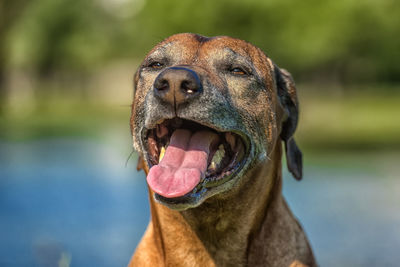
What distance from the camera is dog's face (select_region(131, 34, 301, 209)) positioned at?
11.4ft

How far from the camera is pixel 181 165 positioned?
11.9 ft

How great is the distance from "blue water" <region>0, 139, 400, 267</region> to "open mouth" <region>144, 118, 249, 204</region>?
157cm

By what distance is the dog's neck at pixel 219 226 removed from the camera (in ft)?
12.8

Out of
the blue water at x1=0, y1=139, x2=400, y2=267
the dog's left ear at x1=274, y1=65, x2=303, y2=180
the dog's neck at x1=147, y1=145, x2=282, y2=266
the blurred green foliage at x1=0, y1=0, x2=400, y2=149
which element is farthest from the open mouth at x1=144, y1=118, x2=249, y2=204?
the blurred green foliage at x1=0, y1=0, x2=400, y2=149

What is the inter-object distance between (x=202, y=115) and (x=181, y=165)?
0.32m

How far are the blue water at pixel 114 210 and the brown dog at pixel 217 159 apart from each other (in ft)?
4.47

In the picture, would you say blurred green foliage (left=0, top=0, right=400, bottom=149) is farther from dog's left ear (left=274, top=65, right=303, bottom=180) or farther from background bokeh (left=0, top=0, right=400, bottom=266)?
dog's left ear (left=274, top=65, right=303, bottom=180)

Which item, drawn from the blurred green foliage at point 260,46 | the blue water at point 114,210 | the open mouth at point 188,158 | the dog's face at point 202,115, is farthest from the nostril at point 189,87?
the blurred green foliage at point 260,46

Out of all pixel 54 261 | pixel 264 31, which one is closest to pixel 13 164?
pixel 54 261

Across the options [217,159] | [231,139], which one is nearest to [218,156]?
[217,159]

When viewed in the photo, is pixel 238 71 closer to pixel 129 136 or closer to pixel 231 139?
pixel 231 139

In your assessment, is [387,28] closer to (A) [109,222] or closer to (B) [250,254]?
(A) [109,222]

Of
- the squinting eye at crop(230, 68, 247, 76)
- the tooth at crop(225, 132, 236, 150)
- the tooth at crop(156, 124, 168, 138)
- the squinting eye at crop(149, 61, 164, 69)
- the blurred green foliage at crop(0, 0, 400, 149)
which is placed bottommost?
the tooth at crop(225, 132, 236, 150)

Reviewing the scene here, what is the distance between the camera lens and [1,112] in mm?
33844
